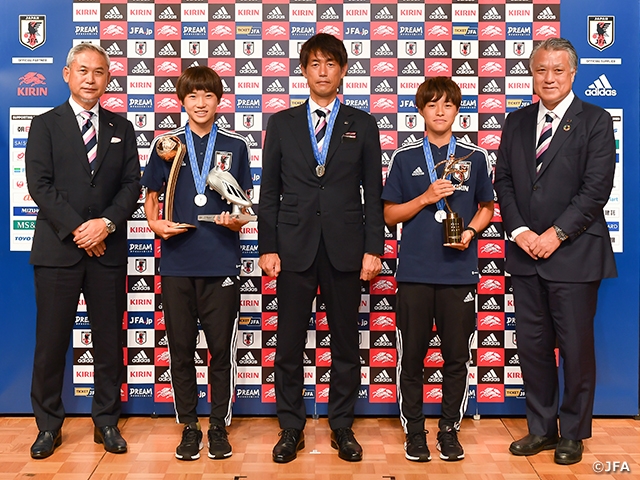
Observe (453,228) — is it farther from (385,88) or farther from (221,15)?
(221,15)

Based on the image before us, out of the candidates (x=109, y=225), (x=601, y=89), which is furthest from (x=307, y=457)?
(x=601, y=89)

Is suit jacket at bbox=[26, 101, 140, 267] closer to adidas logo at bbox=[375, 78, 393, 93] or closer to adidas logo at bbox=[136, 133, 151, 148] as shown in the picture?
A: adidas logo at bbox=[136, 133, 151, 148]

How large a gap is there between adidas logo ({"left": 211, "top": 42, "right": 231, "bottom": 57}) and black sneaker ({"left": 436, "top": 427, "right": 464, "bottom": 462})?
2523 mm

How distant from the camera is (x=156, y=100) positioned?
387cm

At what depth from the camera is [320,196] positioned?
313 cm

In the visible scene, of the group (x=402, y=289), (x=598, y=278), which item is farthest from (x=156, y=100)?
(x=598, y=278)

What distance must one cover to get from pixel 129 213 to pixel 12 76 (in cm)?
134

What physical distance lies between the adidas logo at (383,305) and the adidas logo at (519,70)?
1.61 metres

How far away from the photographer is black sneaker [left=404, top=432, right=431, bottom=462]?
3178 millimetres

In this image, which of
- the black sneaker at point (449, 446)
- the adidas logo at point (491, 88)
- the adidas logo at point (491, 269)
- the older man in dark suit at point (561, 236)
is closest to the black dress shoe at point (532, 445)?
the older man in dark suit at point (561, 236)

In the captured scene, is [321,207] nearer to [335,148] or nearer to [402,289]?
[335,148]

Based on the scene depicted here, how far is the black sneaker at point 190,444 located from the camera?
319cm

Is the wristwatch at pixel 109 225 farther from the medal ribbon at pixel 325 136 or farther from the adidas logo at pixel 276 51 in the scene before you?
the adidas logo at pixel 276 51

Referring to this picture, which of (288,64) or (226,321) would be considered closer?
(226,321)
